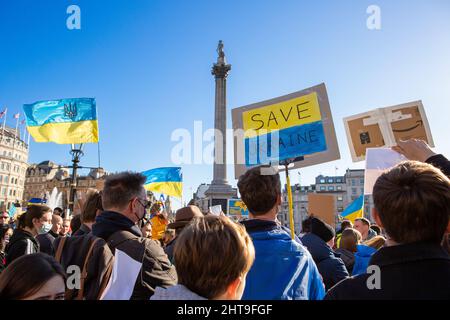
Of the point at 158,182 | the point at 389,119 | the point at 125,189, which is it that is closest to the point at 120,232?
the point at 125,189

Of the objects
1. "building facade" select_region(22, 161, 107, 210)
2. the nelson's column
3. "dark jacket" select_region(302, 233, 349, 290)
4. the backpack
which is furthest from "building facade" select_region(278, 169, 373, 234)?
the backpack

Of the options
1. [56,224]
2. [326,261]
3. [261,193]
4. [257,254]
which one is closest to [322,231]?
[326,261]

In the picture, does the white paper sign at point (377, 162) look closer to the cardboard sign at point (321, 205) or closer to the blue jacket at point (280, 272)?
the blue jacket at point (280, 272)

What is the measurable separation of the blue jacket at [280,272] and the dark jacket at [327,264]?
155cm

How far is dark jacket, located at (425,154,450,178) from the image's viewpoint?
Answer: 2609 mm

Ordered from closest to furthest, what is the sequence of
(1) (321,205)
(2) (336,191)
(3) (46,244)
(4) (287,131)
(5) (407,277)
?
(5) (407,277) < (4) (287,131) < (3) (46,244) < (1) (321,205) < (2) (336,191)

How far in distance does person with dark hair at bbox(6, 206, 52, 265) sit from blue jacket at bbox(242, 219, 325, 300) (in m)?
4.08

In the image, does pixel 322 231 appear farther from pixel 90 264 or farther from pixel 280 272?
pixel 90 264

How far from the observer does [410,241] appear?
1.88 m

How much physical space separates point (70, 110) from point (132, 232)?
6609mm

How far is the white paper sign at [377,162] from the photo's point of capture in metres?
4.37

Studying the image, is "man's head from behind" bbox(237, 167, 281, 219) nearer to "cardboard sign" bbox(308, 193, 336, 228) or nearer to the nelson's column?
"cardboard sign" bbox(308, 193, 336, 228)

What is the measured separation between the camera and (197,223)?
195 centimetres
